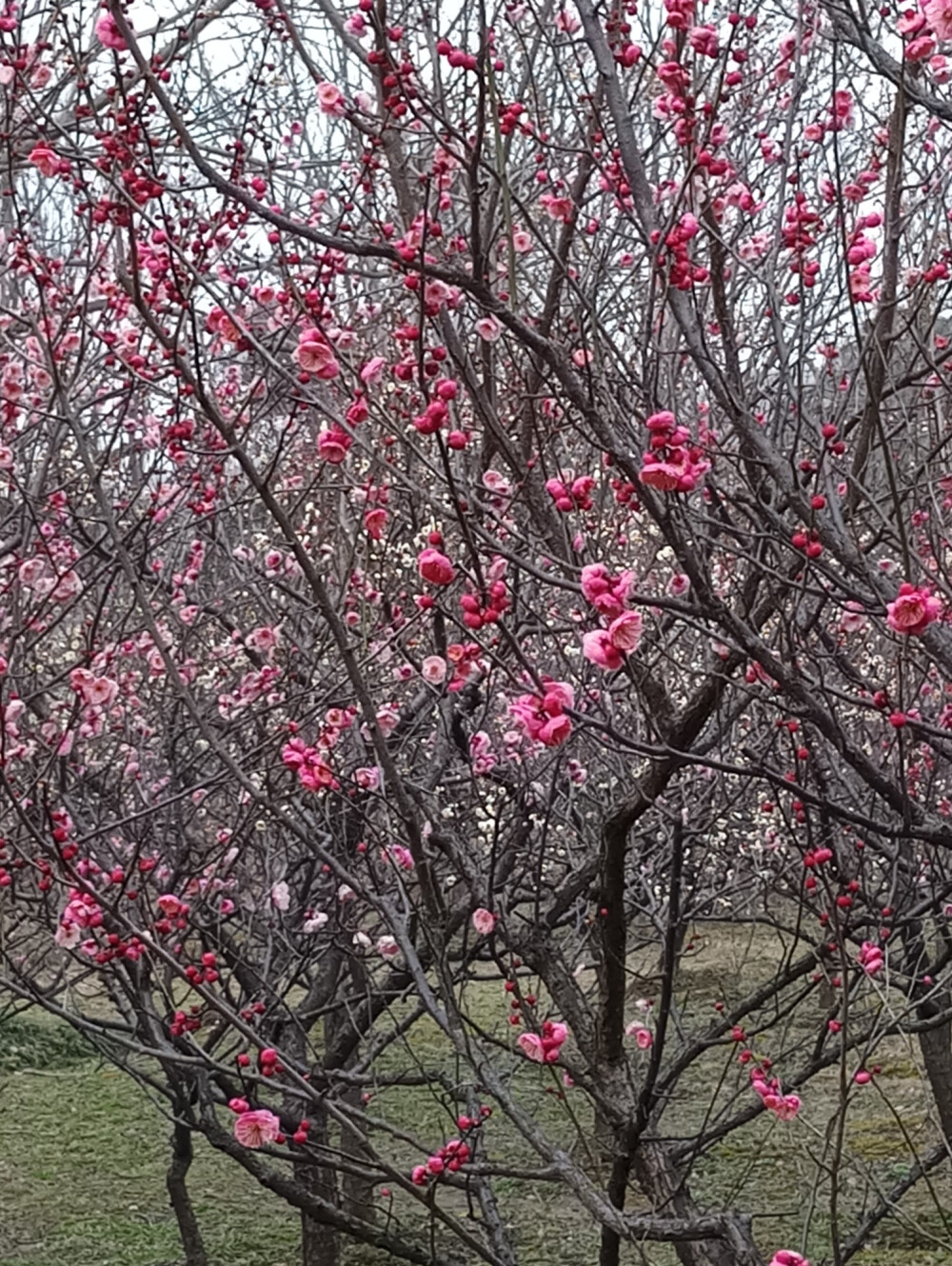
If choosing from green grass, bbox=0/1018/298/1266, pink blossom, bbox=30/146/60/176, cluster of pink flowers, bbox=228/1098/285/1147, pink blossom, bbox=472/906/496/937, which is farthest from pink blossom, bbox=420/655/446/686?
green grass, bbox=0/1018/298/1266

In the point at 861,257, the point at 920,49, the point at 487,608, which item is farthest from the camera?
the point at 861,257

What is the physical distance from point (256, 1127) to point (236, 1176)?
27.8 ft

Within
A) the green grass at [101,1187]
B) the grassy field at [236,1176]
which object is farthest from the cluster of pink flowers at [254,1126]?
the green grass at [101,1187]

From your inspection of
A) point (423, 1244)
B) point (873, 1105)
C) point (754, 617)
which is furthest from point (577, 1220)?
point (754, 617)

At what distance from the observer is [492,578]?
282 cm

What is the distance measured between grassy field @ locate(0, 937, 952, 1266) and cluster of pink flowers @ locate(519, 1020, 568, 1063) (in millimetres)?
4146

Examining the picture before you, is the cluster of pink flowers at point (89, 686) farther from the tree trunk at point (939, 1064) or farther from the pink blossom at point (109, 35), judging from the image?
the tree trunk at point (939, 1064)

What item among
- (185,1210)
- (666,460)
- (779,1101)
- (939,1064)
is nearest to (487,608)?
(666,460)

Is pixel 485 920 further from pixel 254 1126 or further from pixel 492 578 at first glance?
pixel 492 578

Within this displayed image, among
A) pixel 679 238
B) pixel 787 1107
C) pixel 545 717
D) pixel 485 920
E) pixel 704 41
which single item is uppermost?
pixel 704 41

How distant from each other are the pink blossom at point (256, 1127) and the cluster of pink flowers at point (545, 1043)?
63 cm

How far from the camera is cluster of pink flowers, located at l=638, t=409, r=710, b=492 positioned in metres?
2.18

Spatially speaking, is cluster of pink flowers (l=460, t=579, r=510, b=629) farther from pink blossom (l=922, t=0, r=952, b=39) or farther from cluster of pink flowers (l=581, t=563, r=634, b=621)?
pink blossom (l=922, t=0, r=952, b=39)

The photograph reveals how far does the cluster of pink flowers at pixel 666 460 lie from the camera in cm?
218
